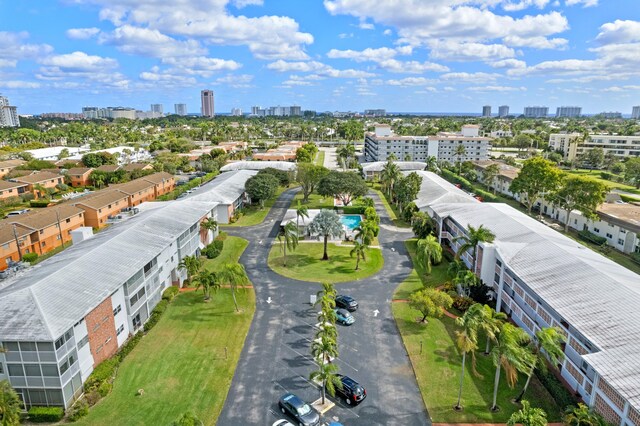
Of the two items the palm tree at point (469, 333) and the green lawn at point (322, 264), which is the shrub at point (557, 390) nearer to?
the palm tree at point (469, 333)

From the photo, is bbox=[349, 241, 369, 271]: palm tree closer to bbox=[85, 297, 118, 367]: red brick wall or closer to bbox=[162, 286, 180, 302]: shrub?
bbox=[162, 286, 180, 302]: shrub

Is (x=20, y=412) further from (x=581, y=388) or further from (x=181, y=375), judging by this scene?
(x=581, y=388)

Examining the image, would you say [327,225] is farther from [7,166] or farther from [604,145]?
[604,145]

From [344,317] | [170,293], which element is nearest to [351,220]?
[344,317]

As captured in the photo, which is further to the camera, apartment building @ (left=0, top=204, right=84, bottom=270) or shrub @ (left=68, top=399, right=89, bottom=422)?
apartment building @ (left=0, top=204, right=84, bottom=270)

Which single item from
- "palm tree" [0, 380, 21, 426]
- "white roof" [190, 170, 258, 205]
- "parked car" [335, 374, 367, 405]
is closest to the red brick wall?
"palm tree" [0, 380, 21, 426]

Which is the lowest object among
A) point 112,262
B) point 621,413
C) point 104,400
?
point 104,400

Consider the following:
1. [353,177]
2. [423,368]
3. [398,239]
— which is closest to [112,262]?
[423,368]
